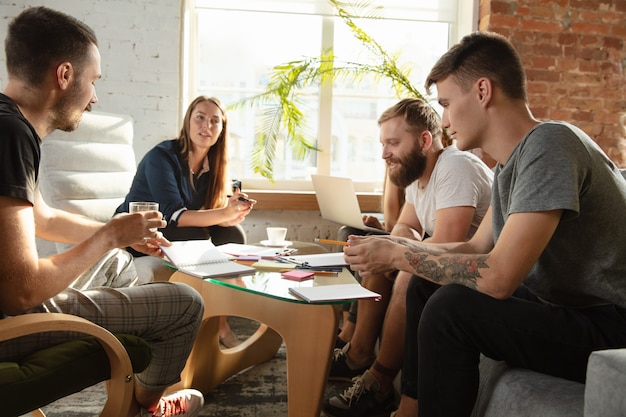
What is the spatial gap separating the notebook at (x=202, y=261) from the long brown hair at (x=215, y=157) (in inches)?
43.4

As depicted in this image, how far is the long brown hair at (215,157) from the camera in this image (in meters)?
3.24

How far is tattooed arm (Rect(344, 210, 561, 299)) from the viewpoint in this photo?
1293mm

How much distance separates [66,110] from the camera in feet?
5.02

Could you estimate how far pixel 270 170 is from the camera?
3893 millimetres

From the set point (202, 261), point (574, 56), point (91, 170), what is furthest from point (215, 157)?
point (574, 56)

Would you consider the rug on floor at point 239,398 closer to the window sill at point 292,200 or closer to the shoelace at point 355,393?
the shoelace at point 355,393

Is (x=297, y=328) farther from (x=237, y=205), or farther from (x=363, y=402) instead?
(x=237, y=205)

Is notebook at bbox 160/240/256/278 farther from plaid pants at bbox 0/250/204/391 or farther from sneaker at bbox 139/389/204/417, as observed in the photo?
sneaker at bbox 139/389/204/417

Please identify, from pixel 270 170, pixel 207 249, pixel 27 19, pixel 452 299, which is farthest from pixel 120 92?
pixel 452 299

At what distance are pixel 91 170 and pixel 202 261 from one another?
1497 mm

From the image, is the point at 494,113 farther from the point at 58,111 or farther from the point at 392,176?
the point at 58,111

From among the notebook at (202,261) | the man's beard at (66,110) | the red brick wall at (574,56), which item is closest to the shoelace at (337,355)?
the notebook at (202,261)

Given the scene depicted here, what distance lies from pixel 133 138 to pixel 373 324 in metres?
2.37

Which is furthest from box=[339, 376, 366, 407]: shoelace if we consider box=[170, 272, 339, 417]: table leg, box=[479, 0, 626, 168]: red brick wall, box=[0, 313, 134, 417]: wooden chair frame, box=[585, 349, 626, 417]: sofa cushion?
box=[479, 0, 626, 168]: red brick wall
